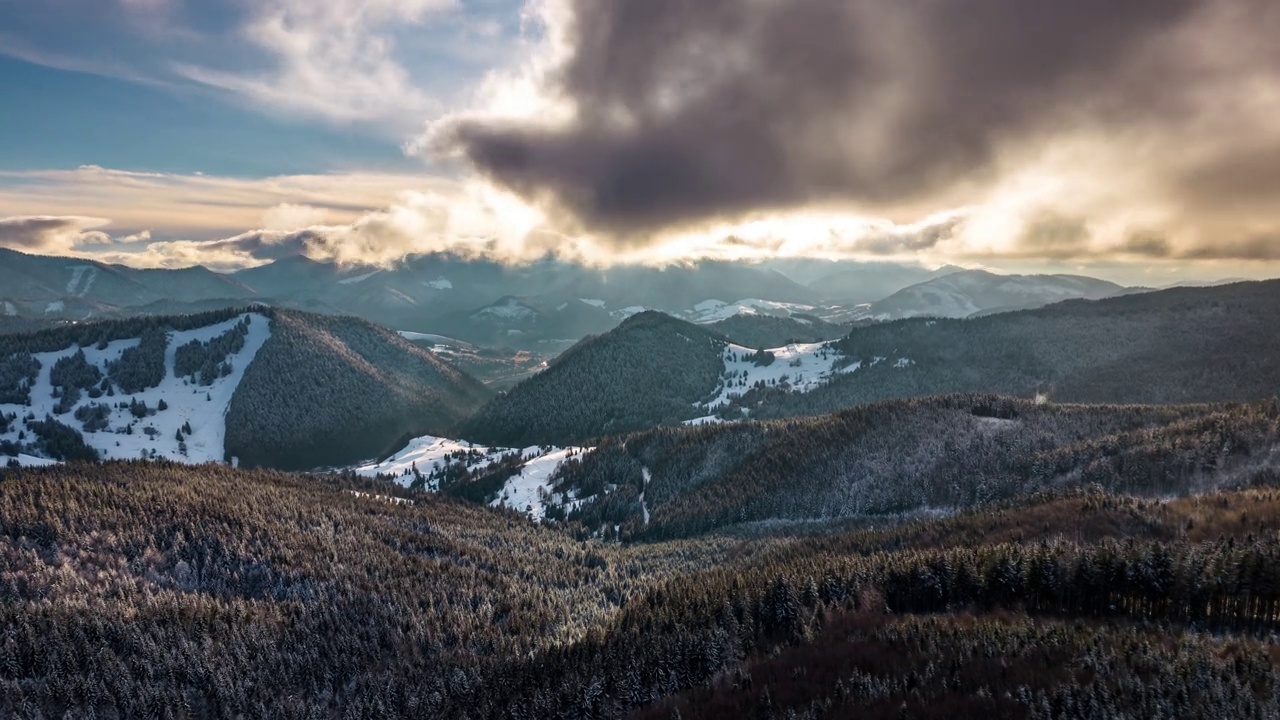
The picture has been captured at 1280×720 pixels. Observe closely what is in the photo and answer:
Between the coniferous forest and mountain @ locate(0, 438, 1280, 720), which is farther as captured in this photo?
the coniferous forest

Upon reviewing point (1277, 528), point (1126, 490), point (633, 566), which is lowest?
point (633, 566)

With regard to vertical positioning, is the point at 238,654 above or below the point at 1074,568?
below

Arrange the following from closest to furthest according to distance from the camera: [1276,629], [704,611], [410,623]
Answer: [1276,629] → [704,611] → [410,623]

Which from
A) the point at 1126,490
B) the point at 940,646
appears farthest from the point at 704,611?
the point at 1126,490

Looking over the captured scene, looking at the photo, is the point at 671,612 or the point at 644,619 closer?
the point at 671,612

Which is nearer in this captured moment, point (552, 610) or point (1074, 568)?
point (1074, 568)

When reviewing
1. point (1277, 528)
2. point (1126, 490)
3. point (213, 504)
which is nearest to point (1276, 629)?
point (1277, 528)

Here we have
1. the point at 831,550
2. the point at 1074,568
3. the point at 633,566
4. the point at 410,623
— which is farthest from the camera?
the point at 633,566

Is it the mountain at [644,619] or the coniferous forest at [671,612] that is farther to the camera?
the coniferous forest at [671,612]

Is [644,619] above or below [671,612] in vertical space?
below

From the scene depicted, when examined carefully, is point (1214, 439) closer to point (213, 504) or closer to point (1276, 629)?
point (1276, 629)
